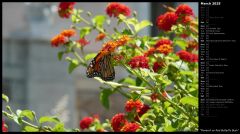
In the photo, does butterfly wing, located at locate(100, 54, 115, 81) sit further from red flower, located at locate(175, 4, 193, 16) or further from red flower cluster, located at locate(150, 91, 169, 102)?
red flower, located at locate(175, 4, 193, 16)

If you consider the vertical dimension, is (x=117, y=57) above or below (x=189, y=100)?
above

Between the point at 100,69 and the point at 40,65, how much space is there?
3418mm

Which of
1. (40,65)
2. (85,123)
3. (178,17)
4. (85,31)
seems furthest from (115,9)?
(40,65)

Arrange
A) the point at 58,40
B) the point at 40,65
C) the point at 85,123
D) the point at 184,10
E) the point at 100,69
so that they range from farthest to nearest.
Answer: the point at 40,65 → the point at 85,123 → the point at 58,40 → the point at 184,10 → the point at 100,69

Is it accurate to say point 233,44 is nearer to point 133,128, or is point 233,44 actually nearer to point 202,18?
point 202,18

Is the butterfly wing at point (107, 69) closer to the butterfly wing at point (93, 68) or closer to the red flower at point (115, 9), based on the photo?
the butterfly wing at point (93, 68)

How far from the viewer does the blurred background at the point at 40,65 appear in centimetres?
542

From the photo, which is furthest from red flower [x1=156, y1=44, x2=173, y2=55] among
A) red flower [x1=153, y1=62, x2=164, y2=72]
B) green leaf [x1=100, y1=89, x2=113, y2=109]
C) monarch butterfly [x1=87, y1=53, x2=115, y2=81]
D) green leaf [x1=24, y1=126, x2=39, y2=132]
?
green leaf [x1=24, y1=126, x2=39, y2=132]

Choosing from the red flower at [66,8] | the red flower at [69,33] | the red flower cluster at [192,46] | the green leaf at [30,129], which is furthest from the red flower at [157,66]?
the red flower at [66,8]

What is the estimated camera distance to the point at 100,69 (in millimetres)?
2264

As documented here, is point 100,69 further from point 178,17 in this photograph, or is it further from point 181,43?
point 181,43

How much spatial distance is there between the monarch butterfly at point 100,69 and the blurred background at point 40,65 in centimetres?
301

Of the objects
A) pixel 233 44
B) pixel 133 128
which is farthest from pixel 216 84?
Answer: pixel 133 128

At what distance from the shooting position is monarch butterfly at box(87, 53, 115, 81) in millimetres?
2182
